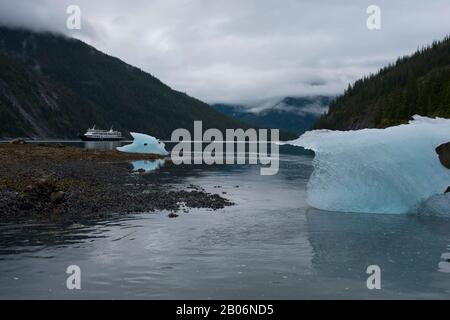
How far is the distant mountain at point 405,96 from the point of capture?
10431cm

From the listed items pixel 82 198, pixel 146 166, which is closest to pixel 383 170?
pixel 82 198

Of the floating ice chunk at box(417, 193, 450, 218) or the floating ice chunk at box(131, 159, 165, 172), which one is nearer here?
the floating ice chunk at box(417, 193, 450, 218)

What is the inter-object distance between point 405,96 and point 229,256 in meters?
107

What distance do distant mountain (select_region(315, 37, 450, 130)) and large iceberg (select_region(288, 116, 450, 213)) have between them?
6535 centimetres

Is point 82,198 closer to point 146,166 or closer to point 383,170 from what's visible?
point 383,170

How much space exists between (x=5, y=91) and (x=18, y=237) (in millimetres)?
194544

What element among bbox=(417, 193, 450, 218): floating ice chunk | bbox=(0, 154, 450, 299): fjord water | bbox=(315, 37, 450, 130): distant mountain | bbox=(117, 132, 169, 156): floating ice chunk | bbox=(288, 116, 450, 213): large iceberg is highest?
bbox=(315, 37, 450, 130): distant mountain

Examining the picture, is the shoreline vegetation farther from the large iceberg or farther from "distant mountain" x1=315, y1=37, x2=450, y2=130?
"distant mountain" x1=315, y1=37, x2=450, y2=130

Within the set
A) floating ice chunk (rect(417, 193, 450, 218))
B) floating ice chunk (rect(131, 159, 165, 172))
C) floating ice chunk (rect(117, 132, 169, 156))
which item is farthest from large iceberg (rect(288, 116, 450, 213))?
floating ice chunk (rect(117, 132, 169, 156))

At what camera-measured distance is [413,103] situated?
11112 centimetres

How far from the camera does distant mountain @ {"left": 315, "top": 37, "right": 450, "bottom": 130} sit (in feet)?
342

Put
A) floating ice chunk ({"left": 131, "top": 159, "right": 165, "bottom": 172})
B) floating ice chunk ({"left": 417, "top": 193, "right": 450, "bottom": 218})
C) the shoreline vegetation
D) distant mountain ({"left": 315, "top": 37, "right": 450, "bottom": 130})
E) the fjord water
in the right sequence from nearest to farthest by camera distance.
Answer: the fjord water → the shoreline vegetation → floating ice chunk ({"left": 417, "top": 193, "right": 450, "bottom": 218}) → floating ice chunk ({"left": 131, "top": 159, "right": 165, "bottom": 172}) → distant mountain ({"left": 315, "top": 37, "right": 450, "bottom": 130})

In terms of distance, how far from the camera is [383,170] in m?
29.9

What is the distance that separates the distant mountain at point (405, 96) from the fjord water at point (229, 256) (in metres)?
74.1
